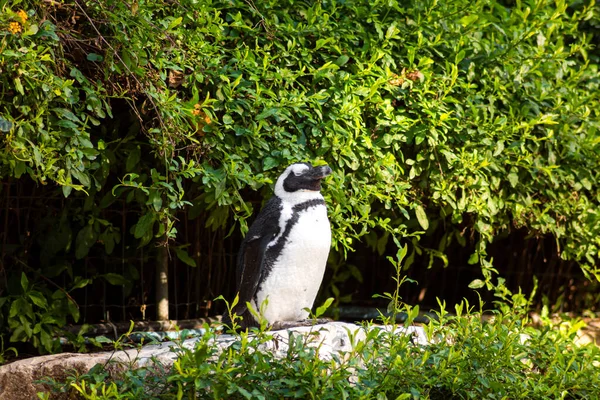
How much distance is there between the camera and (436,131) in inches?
175

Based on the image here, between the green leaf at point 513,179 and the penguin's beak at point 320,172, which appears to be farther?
the green leaf at point 513,179

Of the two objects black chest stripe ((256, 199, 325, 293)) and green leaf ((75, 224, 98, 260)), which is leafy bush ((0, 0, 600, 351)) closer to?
green leaf ((75, 224, 98, 260))

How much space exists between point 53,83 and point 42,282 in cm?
149

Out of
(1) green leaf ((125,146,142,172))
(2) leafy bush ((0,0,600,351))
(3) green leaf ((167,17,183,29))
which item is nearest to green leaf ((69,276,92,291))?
(2) leafy bush ((0,0,600,351))

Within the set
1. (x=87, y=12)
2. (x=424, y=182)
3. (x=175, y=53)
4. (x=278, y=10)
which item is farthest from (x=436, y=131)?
(x=87, y=12)

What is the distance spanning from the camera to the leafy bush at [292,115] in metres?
3.67

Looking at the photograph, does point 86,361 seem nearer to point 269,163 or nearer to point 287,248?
point 287,248

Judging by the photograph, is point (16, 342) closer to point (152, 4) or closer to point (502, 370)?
point (152, 4)

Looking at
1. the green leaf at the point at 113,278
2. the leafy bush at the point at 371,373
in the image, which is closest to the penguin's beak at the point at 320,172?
the leafy bush at the point at 371,373

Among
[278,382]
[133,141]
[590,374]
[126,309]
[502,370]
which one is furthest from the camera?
[126,309]

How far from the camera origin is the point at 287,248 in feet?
11.9

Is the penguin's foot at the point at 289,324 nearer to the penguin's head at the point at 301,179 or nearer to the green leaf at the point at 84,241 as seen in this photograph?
the penguin's head at the point at 301,179

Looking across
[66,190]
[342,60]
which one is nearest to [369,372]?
[66,190]

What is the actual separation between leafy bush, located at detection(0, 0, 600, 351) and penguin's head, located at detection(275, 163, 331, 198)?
0.86 feet
